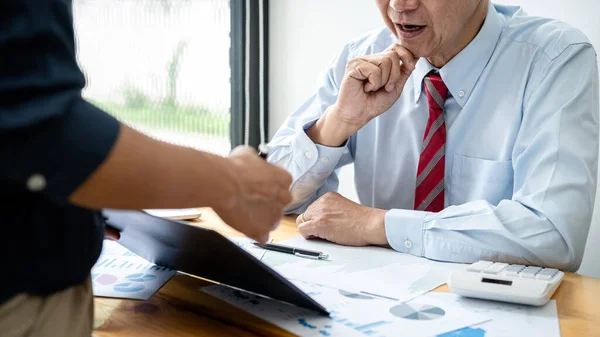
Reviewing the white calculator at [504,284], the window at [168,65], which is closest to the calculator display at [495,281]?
the white calculator at [504,284]

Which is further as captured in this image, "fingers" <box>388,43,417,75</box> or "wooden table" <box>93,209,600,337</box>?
"fingers" <box>388,43,417,75</box>

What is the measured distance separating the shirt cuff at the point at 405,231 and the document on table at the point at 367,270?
0.02 m

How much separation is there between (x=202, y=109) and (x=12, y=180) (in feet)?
7.03

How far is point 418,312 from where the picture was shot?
95cm

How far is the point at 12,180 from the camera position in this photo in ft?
1.69

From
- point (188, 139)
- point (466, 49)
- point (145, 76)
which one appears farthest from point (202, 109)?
point (466, 49)

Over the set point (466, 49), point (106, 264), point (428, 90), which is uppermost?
point (466, 49)

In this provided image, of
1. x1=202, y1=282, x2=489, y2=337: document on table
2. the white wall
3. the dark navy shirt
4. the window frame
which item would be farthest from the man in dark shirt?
the window frame

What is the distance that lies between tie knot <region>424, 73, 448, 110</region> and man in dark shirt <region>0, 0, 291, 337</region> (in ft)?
3.25

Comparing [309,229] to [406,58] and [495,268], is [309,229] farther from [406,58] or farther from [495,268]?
[406,58]

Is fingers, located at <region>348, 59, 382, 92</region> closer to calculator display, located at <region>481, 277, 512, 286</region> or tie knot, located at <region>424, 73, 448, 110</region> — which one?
tie knot, located at <region>424, 73, 448, 110</region>

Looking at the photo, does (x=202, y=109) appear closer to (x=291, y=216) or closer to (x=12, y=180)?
(x=291, y=216)

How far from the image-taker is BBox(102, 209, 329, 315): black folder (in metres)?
0.83

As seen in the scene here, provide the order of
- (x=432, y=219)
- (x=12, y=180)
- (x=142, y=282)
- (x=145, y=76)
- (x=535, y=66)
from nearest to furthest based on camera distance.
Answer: (x=12, y=180) < (x=142, y=282) < (x=432, y=219) < (x=535, y=66) < (x=145, y=76)
